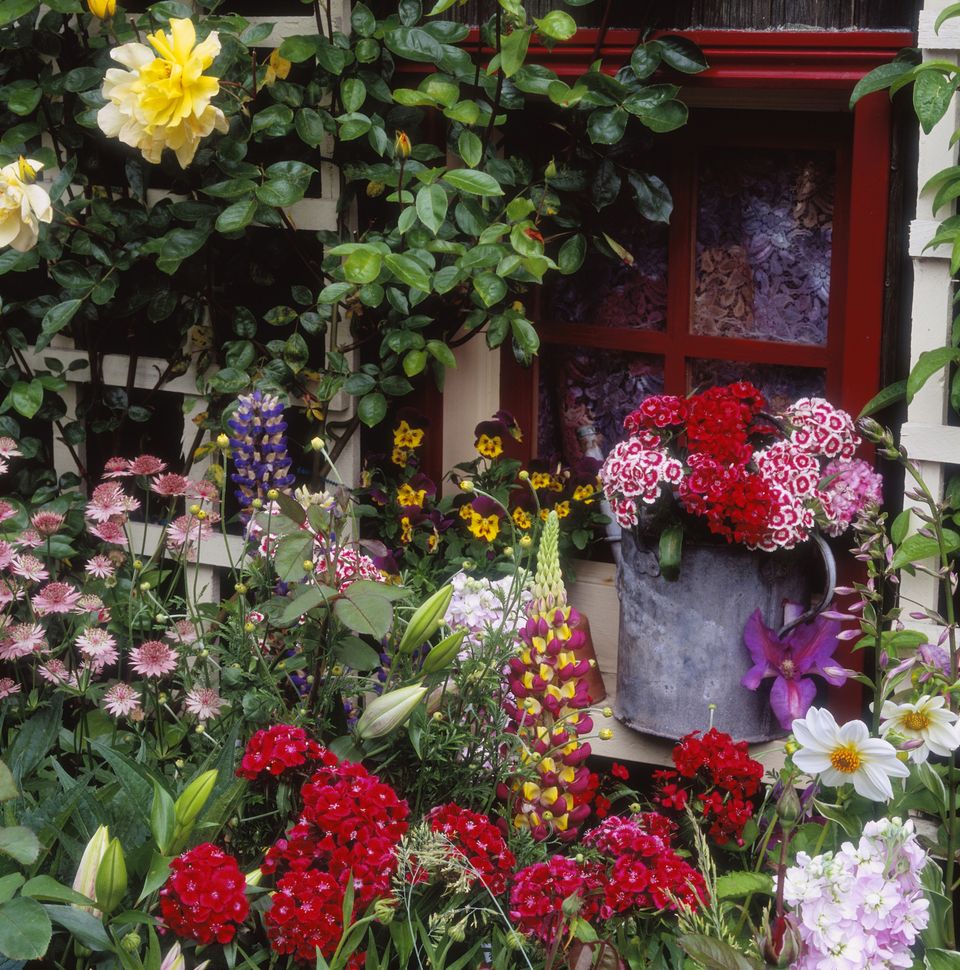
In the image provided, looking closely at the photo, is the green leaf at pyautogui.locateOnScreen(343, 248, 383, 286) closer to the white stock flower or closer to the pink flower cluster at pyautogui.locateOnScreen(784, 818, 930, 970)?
the white stock flower

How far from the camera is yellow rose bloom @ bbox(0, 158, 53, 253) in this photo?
2535 mm

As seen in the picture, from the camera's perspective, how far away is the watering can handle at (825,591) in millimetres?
2467

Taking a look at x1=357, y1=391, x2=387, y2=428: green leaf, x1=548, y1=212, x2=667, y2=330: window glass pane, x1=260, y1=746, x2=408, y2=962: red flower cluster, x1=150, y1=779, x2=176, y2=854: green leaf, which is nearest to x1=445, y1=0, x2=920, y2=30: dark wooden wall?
x1=548, y1=212, x2=667, y2=330: window glass pane

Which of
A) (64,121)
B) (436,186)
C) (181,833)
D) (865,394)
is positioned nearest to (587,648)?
(865,394)

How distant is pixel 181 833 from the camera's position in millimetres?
1796

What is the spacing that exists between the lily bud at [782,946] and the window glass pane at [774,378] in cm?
139

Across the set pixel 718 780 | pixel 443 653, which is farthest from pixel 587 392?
pixel 443 653

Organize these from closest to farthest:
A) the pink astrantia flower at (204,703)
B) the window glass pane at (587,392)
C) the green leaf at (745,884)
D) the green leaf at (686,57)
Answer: the green leaf at (745,884), the pink astrantia flower at (204,703), the green leaf at (686,57), the window glass pane at (587,392)

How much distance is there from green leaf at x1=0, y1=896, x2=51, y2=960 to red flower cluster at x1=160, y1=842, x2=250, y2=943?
0.14m

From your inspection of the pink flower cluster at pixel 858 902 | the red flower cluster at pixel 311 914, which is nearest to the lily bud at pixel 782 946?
the pink flower cluster at pixel 858 902

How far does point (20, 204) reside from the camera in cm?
255

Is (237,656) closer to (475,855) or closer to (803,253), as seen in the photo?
(475,855)

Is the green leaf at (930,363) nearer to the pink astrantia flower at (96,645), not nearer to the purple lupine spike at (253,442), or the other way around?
the purple lupine spike at (253,442)

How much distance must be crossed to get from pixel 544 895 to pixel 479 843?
0.11 meters
